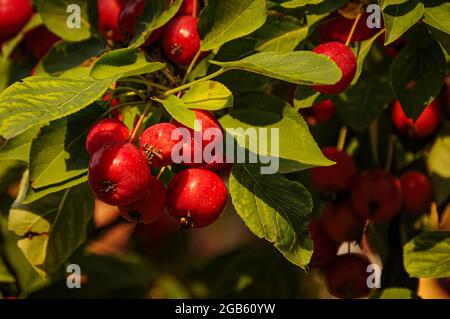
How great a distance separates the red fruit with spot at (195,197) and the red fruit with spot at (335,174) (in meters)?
0.44

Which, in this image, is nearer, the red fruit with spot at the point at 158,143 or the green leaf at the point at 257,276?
the red fruit with spot at the point at 158,143

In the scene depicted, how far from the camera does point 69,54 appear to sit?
1.41 m

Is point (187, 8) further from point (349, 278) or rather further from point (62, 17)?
point (349, 278)

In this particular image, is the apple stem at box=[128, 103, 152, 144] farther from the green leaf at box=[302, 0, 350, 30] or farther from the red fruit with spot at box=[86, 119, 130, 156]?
the green leaf at box=[302, 0, 350, 30]

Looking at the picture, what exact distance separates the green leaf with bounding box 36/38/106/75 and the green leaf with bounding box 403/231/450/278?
64cm

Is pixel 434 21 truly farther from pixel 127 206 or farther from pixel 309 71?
pixel 127 206

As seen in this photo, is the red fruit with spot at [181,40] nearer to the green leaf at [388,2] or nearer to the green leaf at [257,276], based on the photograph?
the green leaf at [388,2]

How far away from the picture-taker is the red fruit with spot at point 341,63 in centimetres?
109

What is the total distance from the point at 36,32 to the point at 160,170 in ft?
1.82

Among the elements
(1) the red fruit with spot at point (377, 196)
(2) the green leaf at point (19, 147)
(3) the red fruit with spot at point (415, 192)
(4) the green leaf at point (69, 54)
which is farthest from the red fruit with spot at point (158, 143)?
(3) the red fruit with spot at point (415, 192)

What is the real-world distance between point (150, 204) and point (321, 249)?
1.76 ft

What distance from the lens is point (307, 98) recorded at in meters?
1.19

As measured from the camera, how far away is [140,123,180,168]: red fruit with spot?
1011mm
